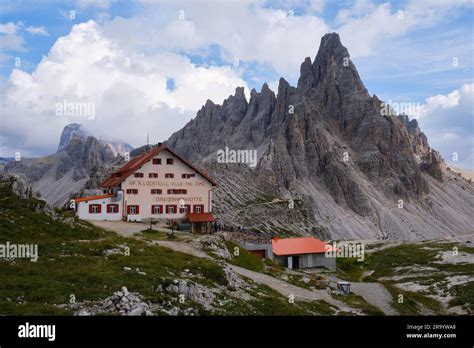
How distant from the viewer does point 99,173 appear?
514ft

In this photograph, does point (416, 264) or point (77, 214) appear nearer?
point (77, 214)

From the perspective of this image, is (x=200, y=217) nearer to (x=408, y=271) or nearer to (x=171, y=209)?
(x=171, y=209)

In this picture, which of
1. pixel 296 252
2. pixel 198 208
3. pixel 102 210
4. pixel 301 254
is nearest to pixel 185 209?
pixel 198 208

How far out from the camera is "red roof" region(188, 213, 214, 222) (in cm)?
5908

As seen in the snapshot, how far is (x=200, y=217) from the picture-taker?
60.3 metres

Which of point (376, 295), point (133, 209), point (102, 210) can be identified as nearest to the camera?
point (376, 295)

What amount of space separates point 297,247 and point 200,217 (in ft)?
50.7

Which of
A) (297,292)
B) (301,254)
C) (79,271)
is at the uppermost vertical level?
(79,271)

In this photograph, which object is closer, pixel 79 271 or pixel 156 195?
pixel 79 271

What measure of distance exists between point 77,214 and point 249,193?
121334mm

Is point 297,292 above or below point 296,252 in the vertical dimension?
above
